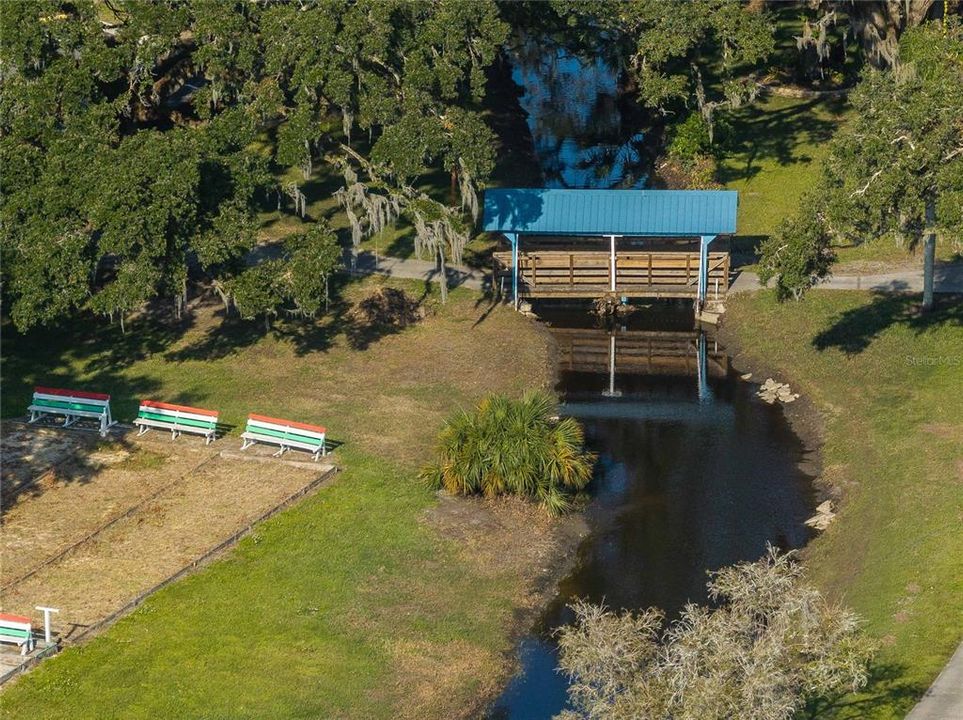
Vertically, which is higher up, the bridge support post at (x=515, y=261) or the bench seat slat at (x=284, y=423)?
the bridge support post at (x=515, y=261)

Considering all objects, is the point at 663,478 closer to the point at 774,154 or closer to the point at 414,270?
the point at 414,270

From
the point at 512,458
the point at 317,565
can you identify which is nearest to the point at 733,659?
the point at 317,565

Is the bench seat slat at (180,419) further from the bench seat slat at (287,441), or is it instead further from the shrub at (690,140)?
the shrub at (690,140)

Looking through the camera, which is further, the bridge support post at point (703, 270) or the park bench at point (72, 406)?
the bridge support post at point (703, 270)

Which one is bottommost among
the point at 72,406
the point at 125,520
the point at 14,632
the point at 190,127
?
the point at 14,632

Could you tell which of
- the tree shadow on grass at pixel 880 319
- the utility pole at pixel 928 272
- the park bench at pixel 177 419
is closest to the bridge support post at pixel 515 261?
the tree shadow on grass at pixel 880 319

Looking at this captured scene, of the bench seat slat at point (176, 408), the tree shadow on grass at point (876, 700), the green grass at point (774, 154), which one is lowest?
the tree shadow on grass at point (876, 700)

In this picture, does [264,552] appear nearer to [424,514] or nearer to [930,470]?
[424,514]

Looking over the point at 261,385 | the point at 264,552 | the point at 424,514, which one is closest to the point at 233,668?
the point at 264,552
